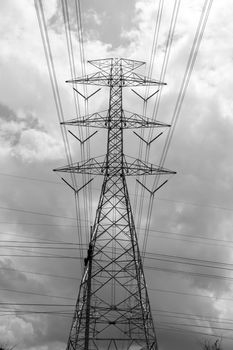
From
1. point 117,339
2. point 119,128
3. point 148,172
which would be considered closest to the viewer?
point 117,339

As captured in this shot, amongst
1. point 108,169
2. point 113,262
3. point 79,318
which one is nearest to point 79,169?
point 108,169

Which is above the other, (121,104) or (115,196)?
(121,104)

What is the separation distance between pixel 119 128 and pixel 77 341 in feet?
63.8

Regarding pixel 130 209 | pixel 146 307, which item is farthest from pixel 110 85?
pixel 146 307

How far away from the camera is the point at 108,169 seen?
42.6 m

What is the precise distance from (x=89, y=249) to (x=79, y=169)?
33.8ft

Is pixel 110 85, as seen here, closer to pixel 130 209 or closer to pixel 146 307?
pixel 130 209

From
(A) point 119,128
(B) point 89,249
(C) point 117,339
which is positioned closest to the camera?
(B) point 89,249

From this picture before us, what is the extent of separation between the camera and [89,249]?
33062mm

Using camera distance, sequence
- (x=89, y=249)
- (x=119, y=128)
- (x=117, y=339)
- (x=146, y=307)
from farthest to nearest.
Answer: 1. (x=119, y=128)
2. (x=146, y=307)
3. (x=117, y=339)
4. (x=89, y=249)

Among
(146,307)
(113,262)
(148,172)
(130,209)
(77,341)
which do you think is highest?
(148,172)

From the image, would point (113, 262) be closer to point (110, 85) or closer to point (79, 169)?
point (79, 169)

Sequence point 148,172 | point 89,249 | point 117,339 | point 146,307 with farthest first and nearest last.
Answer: point 148,172, point 146,307, point 117,339, point 89,249

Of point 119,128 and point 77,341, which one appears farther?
point 119,128
